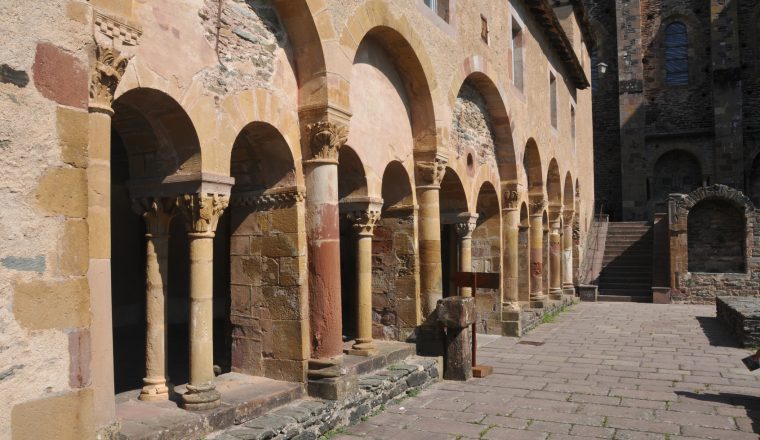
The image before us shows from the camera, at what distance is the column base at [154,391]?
17.7ft

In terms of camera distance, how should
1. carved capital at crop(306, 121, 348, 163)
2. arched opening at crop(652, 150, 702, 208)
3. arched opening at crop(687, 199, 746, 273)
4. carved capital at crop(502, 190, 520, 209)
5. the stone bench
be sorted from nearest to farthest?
1. carved capital at crop(306, 121, 348, 163)
2. the stone bench
3. carved capital at crop(502, 190, 520, 209)
4. arched opening at crop(687, 199, 746, 273)
5. arched opening at crop(652, 150, 702, 208)

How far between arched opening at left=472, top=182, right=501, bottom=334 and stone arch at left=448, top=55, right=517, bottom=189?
621 millimetres

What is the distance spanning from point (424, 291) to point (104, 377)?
6065mm

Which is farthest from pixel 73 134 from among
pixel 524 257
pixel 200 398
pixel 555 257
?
pixel 555 257

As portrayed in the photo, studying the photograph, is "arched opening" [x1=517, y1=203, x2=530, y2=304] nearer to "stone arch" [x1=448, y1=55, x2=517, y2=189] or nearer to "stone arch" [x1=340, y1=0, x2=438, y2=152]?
"stone arch" [x1=448, y1=55, x2=517, y2=189]

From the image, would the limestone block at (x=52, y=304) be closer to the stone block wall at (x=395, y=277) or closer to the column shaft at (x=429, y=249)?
the stone block wall at (x=395, y=277)

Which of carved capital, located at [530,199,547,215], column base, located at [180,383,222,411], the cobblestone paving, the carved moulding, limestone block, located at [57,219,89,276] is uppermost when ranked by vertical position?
carved capital, located at [530,199,547,215]

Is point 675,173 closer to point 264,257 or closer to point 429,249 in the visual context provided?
point 429,249

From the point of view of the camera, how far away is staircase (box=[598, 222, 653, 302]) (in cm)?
2166

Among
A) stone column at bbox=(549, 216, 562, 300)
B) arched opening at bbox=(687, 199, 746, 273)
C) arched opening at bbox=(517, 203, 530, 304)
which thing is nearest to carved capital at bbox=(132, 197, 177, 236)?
arched opening at bbox=(517, 203, 530, 304)

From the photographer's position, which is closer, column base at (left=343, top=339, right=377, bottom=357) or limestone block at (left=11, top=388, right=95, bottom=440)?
limestone block at (left=11, top=388, right=95, bottom=440)

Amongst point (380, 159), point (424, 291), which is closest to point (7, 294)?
point (380, 159)

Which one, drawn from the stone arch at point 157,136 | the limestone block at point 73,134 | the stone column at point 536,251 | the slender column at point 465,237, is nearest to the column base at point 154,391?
the stone arch at point 157,136

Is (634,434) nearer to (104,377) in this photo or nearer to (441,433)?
(441,433)
